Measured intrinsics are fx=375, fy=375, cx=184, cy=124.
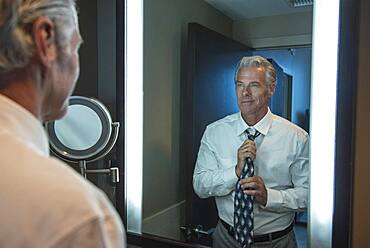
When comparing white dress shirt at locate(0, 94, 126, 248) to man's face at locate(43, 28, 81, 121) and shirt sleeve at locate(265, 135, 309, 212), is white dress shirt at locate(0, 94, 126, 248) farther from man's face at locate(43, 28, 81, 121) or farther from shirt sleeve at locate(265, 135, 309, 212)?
shirt sleeve at locate(265, 135, 309, 212)

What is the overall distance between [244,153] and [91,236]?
2.31 ft

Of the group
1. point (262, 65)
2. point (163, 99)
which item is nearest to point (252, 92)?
point (262, 65)

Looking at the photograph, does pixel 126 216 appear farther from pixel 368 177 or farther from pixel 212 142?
pixel 368 177

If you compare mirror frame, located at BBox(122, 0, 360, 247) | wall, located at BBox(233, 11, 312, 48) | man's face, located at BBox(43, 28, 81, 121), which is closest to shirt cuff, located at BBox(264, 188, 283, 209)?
mirror frame, located at BBox(122, 0, 360, 247)

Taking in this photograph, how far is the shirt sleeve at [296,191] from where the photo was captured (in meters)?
0.90

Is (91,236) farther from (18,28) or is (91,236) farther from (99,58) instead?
(99,58)

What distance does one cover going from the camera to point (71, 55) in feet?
1.45

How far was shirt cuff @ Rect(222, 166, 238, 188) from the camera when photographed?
3.26ft

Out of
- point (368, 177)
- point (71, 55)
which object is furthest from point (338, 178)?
point (71, 55)

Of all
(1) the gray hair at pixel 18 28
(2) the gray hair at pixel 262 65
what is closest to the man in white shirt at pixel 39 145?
(1) the gray hair at pixel 18 28

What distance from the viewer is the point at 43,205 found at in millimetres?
312

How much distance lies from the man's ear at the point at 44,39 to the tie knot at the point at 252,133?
67 cm

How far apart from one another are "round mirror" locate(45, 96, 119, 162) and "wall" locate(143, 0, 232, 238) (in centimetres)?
12

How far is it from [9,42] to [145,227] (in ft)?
2.73
